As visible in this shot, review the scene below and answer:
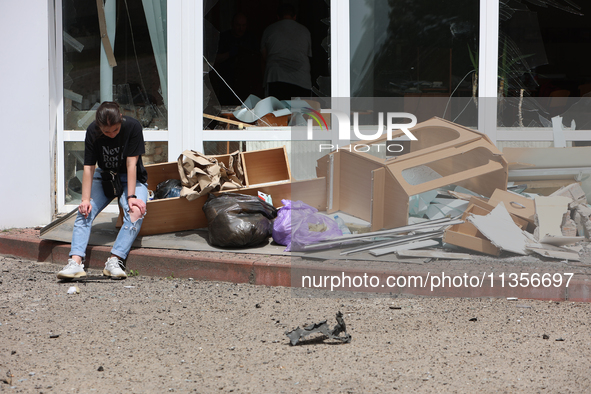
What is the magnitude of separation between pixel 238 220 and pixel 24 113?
8.65ft

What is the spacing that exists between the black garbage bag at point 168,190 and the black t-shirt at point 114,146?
496mm

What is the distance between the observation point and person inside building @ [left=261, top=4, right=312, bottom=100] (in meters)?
6.01

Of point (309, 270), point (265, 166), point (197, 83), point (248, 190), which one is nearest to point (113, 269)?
point (248, 190)

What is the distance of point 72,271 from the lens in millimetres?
4277

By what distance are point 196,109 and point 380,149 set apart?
211cm

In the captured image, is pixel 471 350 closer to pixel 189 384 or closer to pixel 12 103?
pixel 189 384

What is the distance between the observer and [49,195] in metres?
5.59

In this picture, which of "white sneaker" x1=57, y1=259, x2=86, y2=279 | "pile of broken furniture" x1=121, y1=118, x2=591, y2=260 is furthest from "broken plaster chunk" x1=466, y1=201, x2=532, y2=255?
"white sneaker" x1=57, y1=259, x2=86, y2=279

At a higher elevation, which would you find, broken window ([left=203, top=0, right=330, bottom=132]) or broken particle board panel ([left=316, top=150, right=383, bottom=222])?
broken window ([left=203, top=0, right=330, bottom=132])

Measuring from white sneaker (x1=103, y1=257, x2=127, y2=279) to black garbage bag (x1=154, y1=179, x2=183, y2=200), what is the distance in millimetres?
802

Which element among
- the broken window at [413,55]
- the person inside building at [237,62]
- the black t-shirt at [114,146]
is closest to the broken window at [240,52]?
the person inside building at [237,62]

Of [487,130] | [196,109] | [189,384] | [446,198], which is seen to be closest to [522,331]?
[446,198]

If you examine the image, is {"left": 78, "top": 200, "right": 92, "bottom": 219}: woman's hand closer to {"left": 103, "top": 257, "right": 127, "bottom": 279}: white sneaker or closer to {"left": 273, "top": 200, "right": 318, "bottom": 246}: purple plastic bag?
{"left": 103, "top": 257, "right": 127, "bottom": 279}: white sneaker

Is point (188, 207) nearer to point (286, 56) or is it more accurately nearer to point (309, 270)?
point (309, 270)
